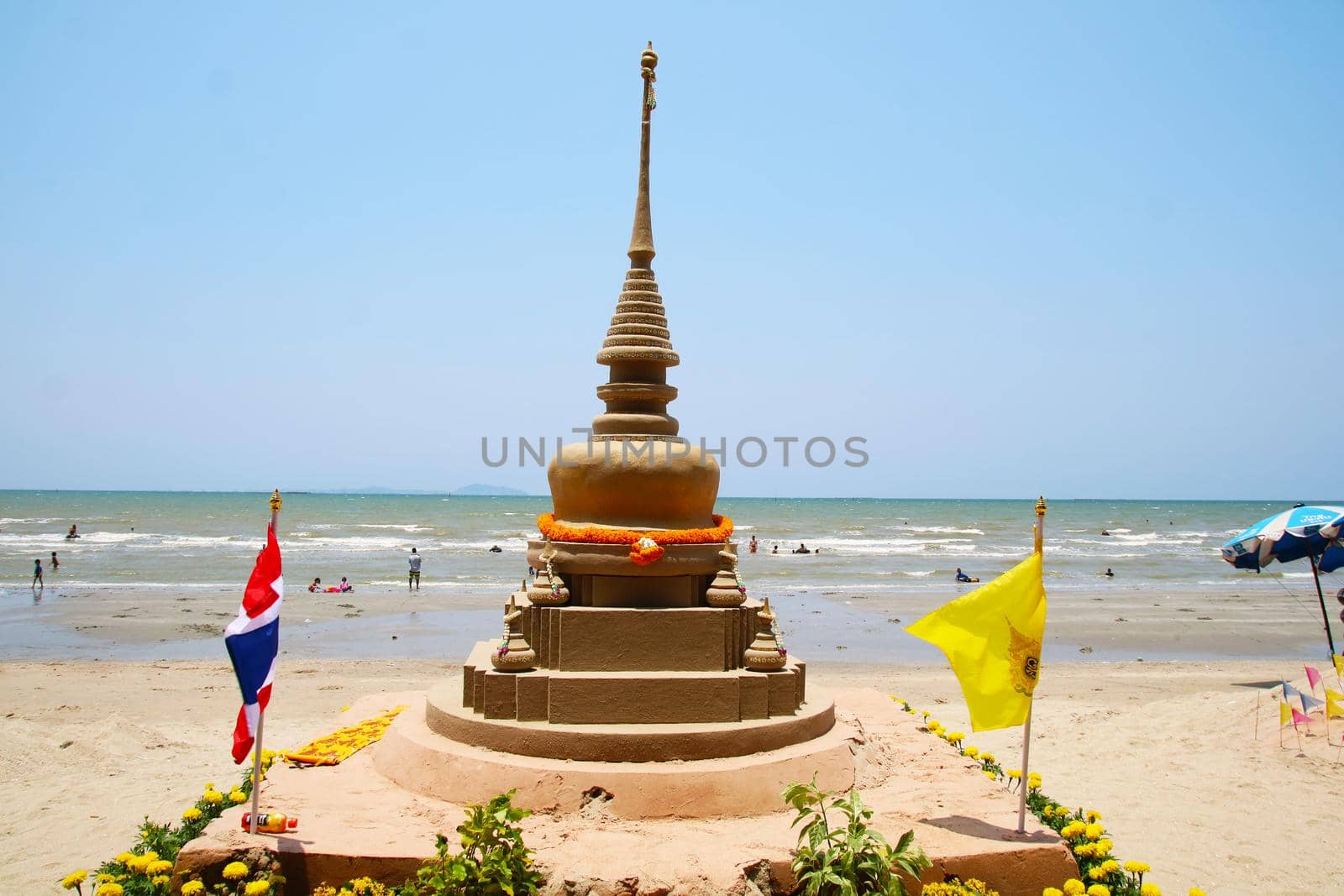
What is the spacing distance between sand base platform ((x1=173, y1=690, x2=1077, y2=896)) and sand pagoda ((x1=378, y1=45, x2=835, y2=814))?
66 mm

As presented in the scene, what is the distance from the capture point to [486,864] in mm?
5984

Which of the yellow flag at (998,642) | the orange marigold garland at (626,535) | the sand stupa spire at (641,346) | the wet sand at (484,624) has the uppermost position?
the sand stupa spire at (641,346)

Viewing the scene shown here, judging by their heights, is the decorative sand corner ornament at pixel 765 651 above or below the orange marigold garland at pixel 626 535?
below

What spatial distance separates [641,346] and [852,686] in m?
9.15

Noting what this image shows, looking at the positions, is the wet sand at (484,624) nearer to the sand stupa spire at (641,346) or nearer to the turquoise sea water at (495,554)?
the turquoise sea water at (495,554)

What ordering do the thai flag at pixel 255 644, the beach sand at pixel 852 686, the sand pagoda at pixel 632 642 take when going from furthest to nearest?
the beach sand at pixel 852 686, the sand pagoda at pixel 632 642, the thai flag at pixel 255 644

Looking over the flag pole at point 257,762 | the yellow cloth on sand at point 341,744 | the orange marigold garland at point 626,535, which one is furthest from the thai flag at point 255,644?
the orange marigold garland at point 626,535

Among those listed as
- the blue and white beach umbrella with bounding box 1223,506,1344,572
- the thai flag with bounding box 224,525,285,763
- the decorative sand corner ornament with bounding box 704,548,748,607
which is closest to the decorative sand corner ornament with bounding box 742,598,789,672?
the decorative sand corner ornament with bounding box 704,548,748,607

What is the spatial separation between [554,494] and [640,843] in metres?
3.55

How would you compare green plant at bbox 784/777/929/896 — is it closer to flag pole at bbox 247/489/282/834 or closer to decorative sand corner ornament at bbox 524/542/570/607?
decorative sand corner ornament at bbox 524/542/570/607

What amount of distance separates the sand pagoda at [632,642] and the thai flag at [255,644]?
1875mm

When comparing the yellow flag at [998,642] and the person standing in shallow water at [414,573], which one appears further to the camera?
the person standing in shallow water at [414,573]

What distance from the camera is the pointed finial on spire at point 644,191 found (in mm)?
9531

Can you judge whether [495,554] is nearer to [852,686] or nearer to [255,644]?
[852,686]
